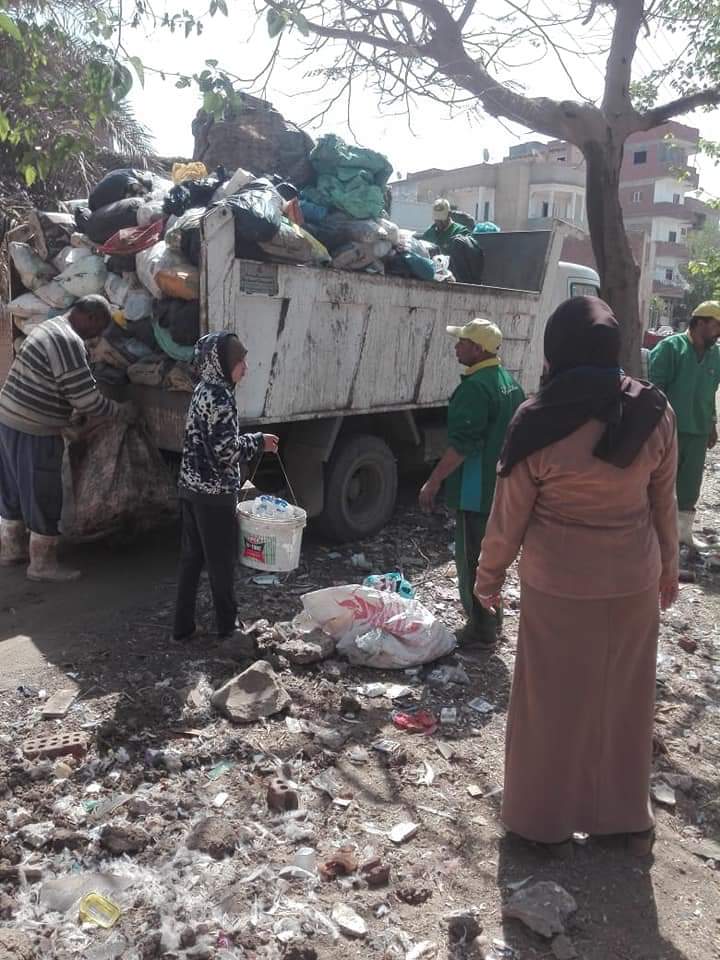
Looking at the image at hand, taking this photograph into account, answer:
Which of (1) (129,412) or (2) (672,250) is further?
(2) (672,250)

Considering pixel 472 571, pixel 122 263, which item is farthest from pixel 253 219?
pixel 472 571

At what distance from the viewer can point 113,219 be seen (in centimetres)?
531

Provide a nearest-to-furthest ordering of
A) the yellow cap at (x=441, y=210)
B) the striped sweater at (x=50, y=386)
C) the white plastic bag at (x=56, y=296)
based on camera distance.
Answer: the striped sweater at (x=50, y=386), the white plastic bag at (x=56, y=296), the yellow cap at (x=441, y=210)

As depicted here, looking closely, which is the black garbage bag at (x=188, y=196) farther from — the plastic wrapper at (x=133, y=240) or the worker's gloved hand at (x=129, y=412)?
the worker's gloved hand at (x=129, y=412)

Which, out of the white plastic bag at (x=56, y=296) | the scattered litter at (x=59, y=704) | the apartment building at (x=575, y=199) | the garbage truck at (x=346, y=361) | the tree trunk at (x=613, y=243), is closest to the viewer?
the scattered litter at (x=59, y=704)

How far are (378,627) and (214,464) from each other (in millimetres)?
1159

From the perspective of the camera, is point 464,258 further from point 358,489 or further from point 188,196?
point 188,196

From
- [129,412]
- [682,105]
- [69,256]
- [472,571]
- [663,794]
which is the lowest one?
[663,794]

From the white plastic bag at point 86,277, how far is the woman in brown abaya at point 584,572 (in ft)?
11.6

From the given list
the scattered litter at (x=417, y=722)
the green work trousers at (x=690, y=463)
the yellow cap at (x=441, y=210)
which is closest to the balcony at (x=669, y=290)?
the yellow cap at (x=441, y=210)

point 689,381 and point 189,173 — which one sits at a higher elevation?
point 189,173

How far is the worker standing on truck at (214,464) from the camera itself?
3.84 metres

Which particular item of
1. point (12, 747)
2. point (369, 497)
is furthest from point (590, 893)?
point (369, 497)

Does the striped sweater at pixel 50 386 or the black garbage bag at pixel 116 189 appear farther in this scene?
the black garbage bag at pixel 116 189
